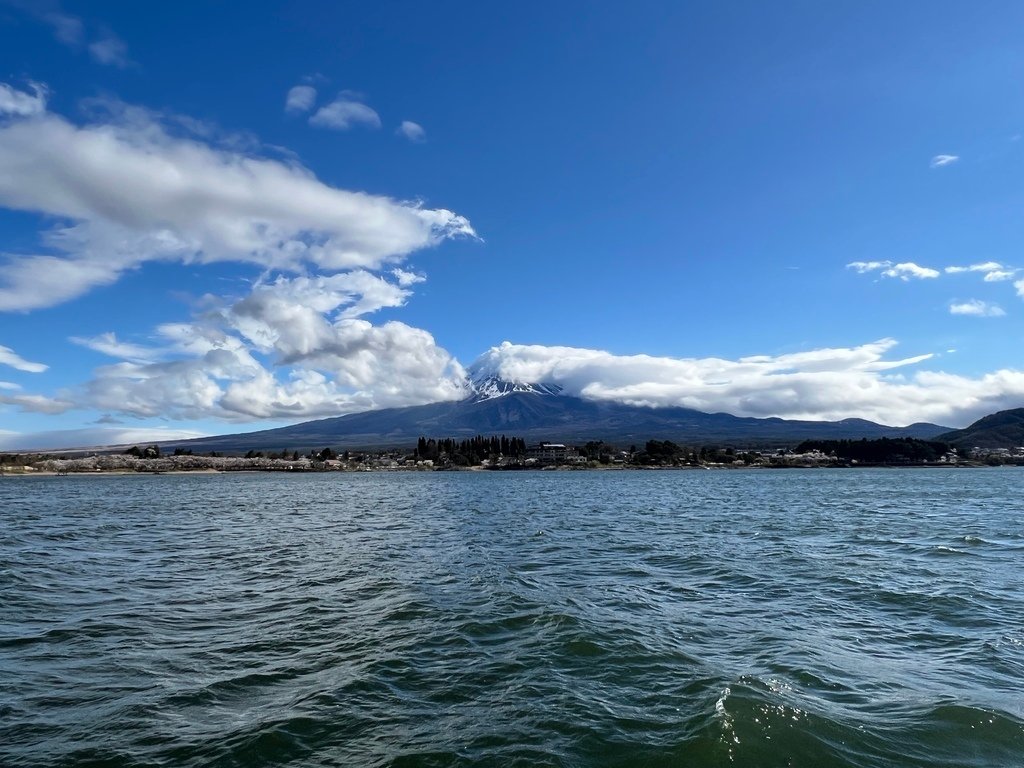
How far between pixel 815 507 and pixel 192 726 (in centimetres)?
6526

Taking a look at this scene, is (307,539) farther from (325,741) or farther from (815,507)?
(815,507)

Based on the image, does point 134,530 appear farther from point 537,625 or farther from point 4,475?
point 4,475

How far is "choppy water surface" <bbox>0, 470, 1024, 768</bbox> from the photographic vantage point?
9797 millimetres

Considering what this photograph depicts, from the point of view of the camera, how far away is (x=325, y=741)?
9812 mm

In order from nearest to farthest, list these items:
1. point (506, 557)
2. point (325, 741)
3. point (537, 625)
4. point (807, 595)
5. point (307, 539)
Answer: point (325, 741), point (537, 625), point (807, 595), point (506, 557), point (307, 539)

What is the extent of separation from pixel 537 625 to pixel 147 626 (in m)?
10.6

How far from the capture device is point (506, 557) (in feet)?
96.3

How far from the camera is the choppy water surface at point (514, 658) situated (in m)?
9.80

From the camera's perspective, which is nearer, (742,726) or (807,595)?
(742,726)

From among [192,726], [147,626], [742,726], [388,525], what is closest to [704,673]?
[742,726]

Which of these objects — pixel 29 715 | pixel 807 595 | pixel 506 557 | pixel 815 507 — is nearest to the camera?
pixel 29 715

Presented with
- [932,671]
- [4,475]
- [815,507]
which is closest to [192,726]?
[932,671]

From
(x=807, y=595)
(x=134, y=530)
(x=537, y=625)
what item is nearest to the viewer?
(x=537, y=625)

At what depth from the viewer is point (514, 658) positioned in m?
14.1
